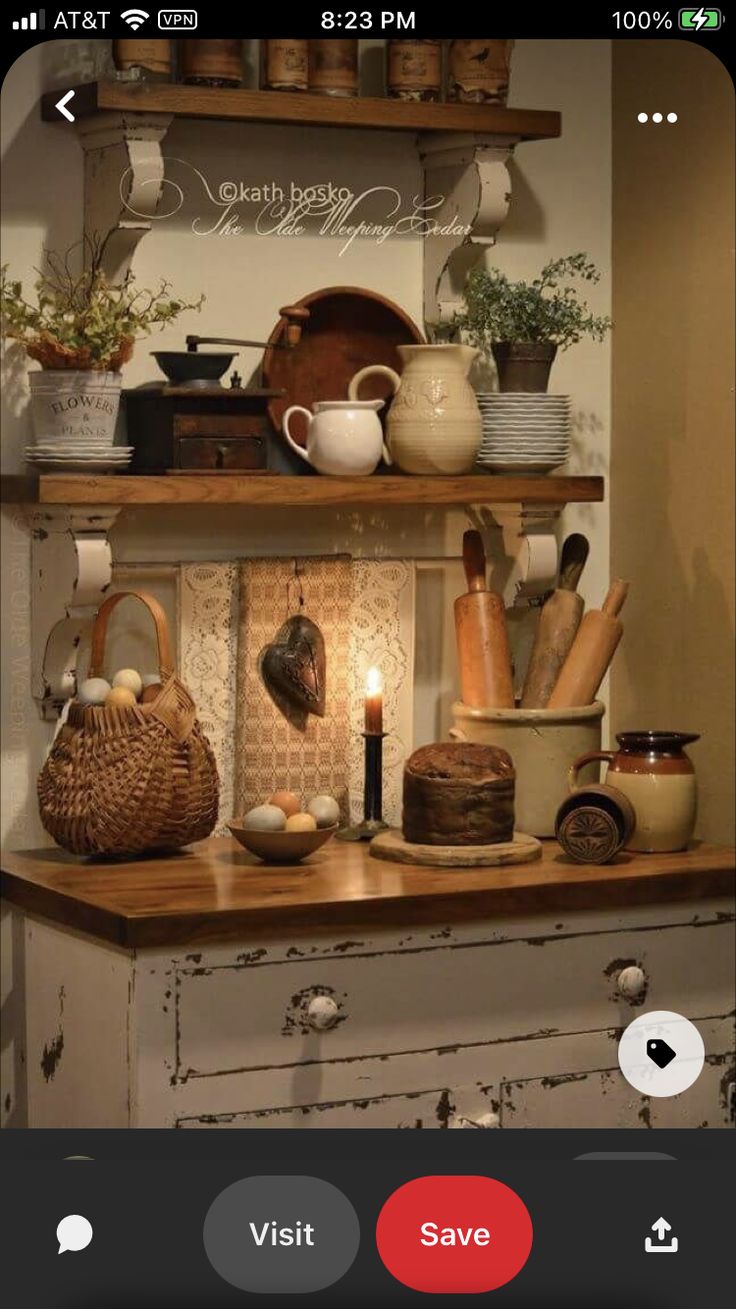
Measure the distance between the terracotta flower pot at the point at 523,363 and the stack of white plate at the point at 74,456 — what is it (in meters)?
0.41

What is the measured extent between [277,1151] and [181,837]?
3.71ft

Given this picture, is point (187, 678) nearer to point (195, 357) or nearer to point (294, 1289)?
point (195, 357)

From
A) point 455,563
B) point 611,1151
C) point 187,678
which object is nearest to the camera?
point 611,1151

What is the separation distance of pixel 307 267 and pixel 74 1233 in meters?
1.23

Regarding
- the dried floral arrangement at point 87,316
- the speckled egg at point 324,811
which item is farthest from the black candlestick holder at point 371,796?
the dried floral arrangement at point 87,316

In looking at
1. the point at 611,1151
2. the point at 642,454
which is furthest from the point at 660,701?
the point at 611,1151

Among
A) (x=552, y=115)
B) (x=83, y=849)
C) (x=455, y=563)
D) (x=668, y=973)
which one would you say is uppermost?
(x=552, y=115)

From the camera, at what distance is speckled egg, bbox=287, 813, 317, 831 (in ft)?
5.51

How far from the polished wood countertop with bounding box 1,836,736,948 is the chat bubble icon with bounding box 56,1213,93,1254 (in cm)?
89

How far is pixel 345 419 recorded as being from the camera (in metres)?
1.76

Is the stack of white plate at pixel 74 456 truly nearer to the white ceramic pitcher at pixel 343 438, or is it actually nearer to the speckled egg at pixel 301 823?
the white ceramic pitcher at pixel 343 438
